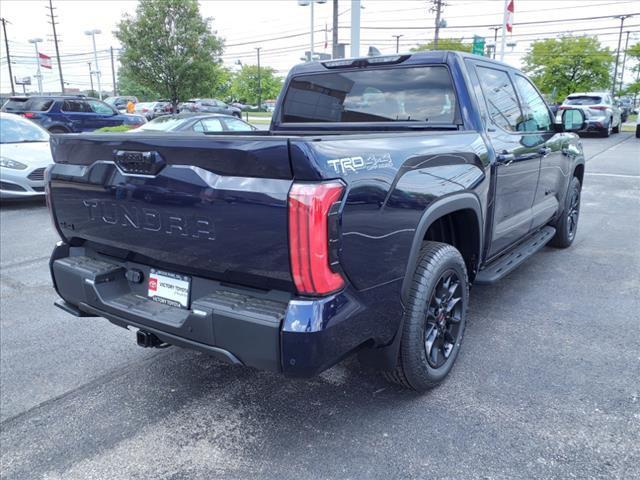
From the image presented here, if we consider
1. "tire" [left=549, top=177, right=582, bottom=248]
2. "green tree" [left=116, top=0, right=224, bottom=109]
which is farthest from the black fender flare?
"green tree" [left=116, top=0, right=224, bottom=109]

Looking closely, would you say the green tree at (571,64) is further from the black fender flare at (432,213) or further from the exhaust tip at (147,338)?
the exhaust tip at (147,338)

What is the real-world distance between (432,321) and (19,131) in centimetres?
902

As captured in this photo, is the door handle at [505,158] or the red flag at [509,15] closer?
the door handle at [505,158]

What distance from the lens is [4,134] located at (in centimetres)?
898

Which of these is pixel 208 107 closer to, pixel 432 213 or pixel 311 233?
pixel 432 213

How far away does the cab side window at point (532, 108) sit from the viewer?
4.37 m

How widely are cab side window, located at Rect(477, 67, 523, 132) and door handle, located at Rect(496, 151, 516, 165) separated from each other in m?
0.24

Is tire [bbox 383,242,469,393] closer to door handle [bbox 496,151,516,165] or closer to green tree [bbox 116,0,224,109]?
door handle [bbox 496,151,516,165]

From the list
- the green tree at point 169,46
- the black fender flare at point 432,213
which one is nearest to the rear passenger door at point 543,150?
the black fender flare at point 432,213

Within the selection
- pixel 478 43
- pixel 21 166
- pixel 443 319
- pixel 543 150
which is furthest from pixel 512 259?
pixel 478 43

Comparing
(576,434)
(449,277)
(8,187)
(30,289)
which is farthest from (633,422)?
(8,187)

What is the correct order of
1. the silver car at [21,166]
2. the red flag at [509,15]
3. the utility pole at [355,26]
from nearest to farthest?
the silver car at [21,166] → the utility pole at [355,26] → the red flag at [509,15]

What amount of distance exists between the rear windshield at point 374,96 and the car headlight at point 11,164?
5977 millimetres

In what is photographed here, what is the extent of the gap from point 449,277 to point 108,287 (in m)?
1.87
